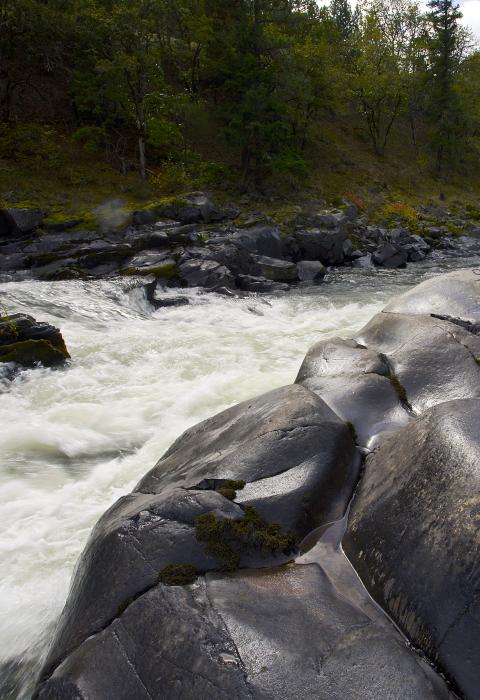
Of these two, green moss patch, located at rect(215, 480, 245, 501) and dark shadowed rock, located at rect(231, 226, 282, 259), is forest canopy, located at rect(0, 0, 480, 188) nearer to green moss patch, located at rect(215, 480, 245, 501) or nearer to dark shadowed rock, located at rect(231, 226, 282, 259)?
dark shadowed rock, located at rect(231, 226, 282, 259)

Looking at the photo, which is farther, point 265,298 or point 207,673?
point 265,298

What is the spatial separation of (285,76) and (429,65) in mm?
23648

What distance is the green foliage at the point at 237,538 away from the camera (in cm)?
380

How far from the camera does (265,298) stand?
18.4 meters

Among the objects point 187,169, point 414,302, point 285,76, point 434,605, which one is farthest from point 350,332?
point 285,76

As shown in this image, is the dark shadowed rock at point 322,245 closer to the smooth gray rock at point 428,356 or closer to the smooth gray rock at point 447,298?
the smooth gray rock at point 447,298

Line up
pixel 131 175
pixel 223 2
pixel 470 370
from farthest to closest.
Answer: pixel 223 2 < pixel 131 175 < pixel 470 370

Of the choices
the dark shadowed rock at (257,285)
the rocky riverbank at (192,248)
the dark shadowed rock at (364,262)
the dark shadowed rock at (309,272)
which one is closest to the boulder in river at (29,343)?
the rocky riverbank at (192,248)

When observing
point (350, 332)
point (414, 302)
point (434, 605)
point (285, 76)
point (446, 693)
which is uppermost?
point (285, 76)


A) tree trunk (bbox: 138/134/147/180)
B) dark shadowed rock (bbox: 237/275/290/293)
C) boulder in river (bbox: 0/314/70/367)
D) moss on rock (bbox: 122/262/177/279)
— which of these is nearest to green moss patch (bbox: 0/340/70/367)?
boulder in river (bbox: 0/314/70/367)

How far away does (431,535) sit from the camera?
351 cm

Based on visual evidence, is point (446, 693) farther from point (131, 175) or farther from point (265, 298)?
point (131, 175)

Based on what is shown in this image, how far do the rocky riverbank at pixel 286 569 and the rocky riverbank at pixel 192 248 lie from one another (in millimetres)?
13258

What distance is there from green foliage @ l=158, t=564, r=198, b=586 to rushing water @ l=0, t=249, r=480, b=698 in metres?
1.48
